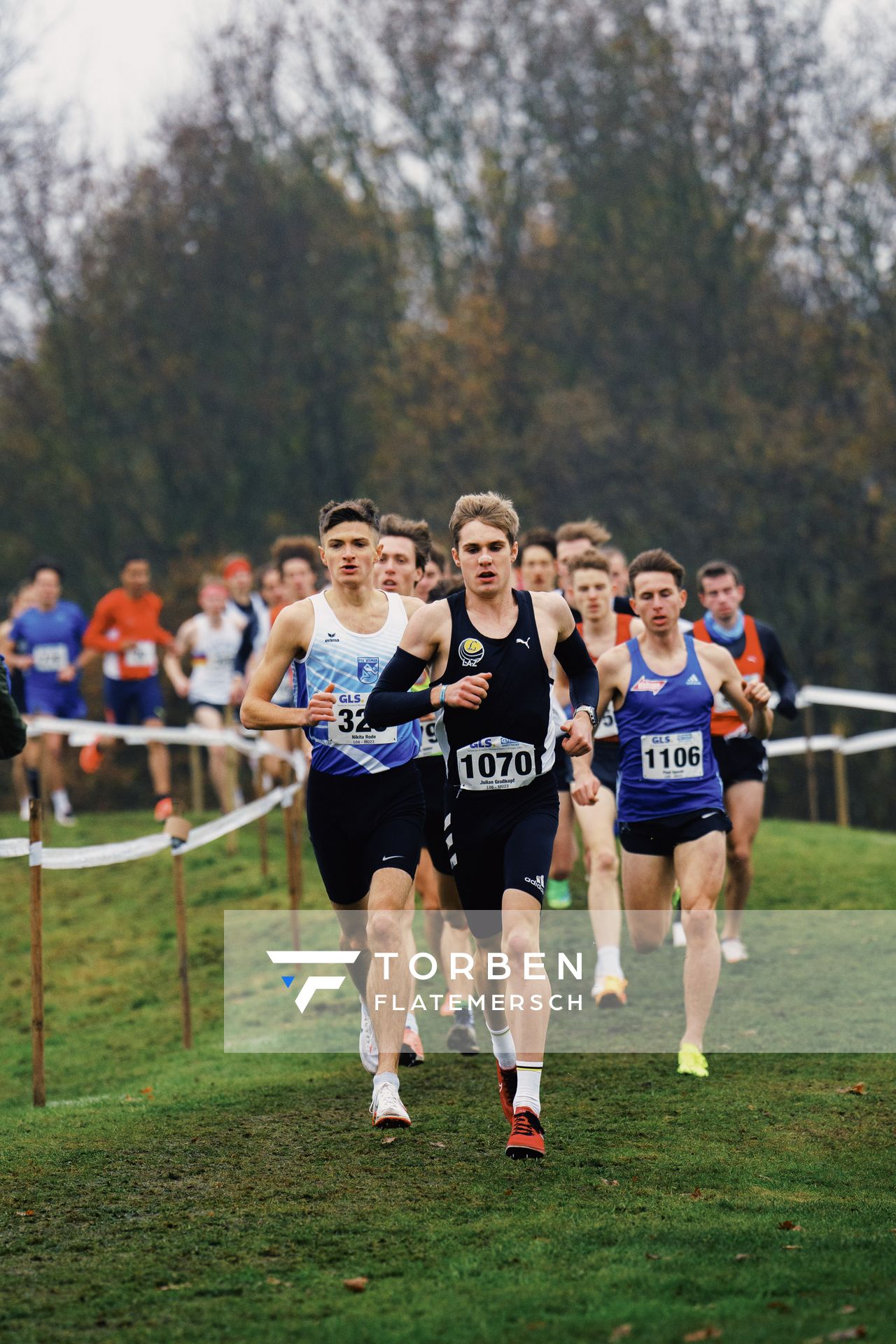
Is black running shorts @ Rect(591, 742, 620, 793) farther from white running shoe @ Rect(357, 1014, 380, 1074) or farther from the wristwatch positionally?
the wristwatch

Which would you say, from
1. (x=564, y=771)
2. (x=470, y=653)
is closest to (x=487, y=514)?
(x=470, y=653)

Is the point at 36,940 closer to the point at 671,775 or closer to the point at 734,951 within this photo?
the point at 671,775

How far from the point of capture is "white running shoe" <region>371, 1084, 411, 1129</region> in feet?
19.9

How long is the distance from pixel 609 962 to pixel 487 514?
11.3 ft

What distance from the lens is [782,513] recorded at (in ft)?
84.9

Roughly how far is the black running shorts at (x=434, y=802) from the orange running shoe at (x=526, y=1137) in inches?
86.3

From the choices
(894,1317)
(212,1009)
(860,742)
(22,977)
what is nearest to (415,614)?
(894,1317)

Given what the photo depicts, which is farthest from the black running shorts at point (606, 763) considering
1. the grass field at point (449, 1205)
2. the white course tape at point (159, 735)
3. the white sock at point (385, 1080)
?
the white course tape at point (159, 735)

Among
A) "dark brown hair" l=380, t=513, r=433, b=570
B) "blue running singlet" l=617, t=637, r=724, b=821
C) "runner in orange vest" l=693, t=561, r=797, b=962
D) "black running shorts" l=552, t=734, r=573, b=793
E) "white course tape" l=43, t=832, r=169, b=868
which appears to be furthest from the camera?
"runner in orange vest" l=693, t=561, r=797, b=962

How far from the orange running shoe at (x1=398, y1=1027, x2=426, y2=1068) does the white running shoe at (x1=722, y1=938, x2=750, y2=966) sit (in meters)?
2.74

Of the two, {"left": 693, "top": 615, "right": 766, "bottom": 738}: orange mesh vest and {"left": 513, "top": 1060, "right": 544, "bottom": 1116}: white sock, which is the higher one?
{"left": 693, "top": 615, "right": 766, "bottom": 738}: orange mesh vest

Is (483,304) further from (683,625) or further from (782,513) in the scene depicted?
(683,625)

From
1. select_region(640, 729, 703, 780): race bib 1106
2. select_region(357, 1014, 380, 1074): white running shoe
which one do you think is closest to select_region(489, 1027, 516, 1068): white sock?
select_region(357, 1014, 380, 1074): white running shoe

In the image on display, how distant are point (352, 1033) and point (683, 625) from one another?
290 centimetres
